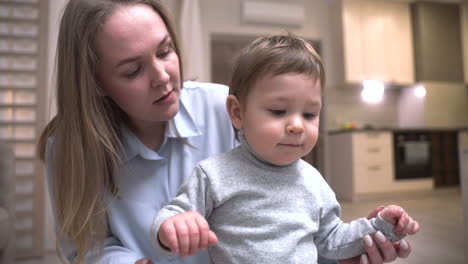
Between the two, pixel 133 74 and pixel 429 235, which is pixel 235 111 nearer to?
pixel 133 74

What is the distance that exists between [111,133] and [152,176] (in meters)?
0.15

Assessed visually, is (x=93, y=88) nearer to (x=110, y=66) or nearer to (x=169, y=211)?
(x=110, y=66)

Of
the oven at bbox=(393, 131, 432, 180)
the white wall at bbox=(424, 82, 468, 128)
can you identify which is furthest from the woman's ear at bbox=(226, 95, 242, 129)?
the white wall at bbox=(424, 82, 468, 128)

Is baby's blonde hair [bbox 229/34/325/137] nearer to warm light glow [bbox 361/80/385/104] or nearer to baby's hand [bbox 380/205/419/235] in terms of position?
baby's hand [bbox 380/205/419/235]

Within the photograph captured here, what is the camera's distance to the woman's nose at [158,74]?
0.78 metres

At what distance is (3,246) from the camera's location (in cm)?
182

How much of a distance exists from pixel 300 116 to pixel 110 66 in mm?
451

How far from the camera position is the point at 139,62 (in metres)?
0.80

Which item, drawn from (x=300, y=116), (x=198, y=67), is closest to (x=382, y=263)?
(x=300, y=116)

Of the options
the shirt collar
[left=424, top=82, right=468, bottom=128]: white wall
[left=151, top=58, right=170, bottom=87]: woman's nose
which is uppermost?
[left=424, top=82, right=468, bottom=128]: white wall

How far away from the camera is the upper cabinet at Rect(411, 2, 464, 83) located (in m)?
5.02

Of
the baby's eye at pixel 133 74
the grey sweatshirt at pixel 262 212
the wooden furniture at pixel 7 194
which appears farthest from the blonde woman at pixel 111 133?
the wooden furniture at pixel 7 194

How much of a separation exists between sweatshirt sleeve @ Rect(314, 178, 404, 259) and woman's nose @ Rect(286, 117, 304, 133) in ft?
0.57

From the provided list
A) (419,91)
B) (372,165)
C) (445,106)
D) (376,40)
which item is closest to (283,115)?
(372,165)
